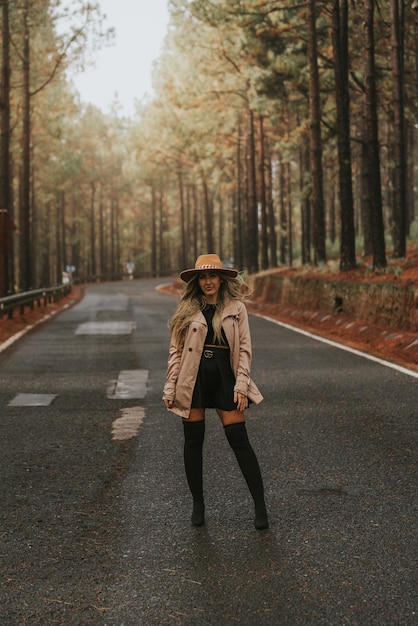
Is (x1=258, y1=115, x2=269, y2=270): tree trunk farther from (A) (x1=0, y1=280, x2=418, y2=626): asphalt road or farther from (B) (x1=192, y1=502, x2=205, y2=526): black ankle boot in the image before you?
(B) (x1=192, y1=502, x2=205, y2=526): black ankle boot

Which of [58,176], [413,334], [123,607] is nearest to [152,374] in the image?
[413,334]

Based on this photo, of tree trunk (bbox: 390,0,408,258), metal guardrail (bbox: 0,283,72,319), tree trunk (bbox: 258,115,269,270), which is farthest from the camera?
tree trunk (bbox: 258,115,269,270)

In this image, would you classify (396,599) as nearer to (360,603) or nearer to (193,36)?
(360,603)

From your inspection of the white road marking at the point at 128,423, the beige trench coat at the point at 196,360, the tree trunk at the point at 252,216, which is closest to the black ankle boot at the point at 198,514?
the beige trench coat at the point at 196,360

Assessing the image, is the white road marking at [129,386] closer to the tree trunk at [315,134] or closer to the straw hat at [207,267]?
the straw hat at [207,267]

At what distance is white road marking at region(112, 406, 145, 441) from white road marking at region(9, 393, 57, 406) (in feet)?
3.79

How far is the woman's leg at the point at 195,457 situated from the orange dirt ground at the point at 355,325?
7568mm

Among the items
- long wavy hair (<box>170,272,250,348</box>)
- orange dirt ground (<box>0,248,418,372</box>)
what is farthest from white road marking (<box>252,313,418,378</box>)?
long wavy hair (<box>170,272,250,348</box>)

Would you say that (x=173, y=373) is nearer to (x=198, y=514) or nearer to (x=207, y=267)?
(x=207, y=267)

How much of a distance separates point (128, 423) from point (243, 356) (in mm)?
3905

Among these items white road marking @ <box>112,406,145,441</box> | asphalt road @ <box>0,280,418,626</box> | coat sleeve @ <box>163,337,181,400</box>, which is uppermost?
coat sleeve @ <box>163,337,181,400</box>

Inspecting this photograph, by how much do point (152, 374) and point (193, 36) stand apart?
36138 millimetres

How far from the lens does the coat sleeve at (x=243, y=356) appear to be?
5.24 m

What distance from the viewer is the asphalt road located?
414 cm
